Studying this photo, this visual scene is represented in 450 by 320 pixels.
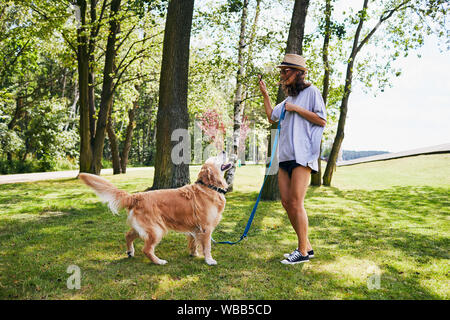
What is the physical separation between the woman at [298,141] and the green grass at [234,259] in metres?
0.71

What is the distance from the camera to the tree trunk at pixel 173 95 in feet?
25.4

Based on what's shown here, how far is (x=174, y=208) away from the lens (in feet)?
13.6

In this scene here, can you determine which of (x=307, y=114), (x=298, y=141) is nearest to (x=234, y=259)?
(x=298, y=141)

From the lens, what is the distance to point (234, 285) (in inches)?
137

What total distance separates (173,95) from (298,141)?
4677 mm

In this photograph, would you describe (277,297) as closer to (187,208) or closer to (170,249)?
(187,208)

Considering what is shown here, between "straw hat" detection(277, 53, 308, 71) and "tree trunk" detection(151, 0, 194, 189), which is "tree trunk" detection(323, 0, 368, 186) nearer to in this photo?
"tree trunk" detection(151, 0, 194, 189)

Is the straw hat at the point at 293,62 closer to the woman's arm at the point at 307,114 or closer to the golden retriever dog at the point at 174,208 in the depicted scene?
the woman's arm at the point at 307,114

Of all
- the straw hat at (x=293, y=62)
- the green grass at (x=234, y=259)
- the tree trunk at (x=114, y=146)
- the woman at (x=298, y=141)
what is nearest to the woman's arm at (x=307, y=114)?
the woman at (x=298, y=141)

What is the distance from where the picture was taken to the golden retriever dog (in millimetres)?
3930

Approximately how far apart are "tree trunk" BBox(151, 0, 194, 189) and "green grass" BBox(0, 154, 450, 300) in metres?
1.53

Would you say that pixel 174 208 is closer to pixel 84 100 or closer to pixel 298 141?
pixel 298 141

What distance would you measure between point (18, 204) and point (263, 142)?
138ft
